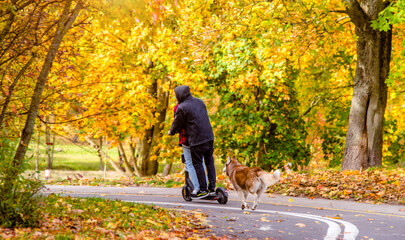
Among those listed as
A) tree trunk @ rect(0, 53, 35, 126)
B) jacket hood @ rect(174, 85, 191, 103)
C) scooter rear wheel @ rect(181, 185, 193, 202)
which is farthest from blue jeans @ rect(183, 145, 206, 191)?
tree trunk @ rect(0, 53, 35, 126)

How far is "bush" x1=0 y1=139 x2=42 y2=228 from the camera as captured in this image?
5098 mm

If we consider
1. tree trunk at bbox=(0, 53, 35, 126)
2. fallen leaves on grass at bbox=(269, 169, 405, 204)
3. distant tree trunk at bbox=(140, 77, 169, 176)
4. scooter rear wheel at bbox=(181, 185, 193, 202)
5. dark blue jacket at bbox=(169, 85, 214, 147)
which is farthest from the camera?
distant tree trunk at bbox=(140, 77, 169, 176)

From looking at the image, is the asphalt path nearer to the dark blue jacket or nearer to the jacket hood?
the dark blue jacket

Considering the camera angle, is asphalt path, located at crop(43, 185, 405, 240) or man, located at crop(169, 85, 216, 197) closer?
asphalt path, located at crop(43, 185, 405, 240)

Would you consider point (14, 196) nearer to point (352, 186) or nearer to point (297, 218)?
point (297, 218)

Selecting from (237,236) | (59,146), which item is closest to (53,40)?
(59,146)

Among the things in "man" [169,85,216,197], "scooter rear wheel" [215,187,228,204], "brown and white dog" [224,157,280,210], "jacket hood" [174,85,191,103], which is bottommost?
"scooter rear wheel" [215,187,228,204]

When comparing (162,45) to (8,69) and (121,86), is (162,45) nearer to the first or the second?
(121,86)

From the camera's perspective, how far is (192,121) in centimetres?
845

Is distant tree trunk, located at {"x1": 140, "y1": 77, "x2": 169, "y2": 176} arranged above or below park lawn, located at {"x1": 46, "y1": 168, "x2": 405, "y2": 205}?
above

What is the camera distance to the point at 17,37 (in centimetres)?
698

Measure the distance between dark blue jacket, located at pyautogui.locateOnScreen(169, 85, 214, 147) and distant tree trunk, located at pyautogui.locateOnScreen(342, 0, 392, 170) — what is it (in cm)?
770

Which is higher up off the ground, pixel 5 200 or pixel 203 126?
pixel 203 126

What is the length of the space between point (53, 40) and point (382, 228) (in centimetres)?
555
